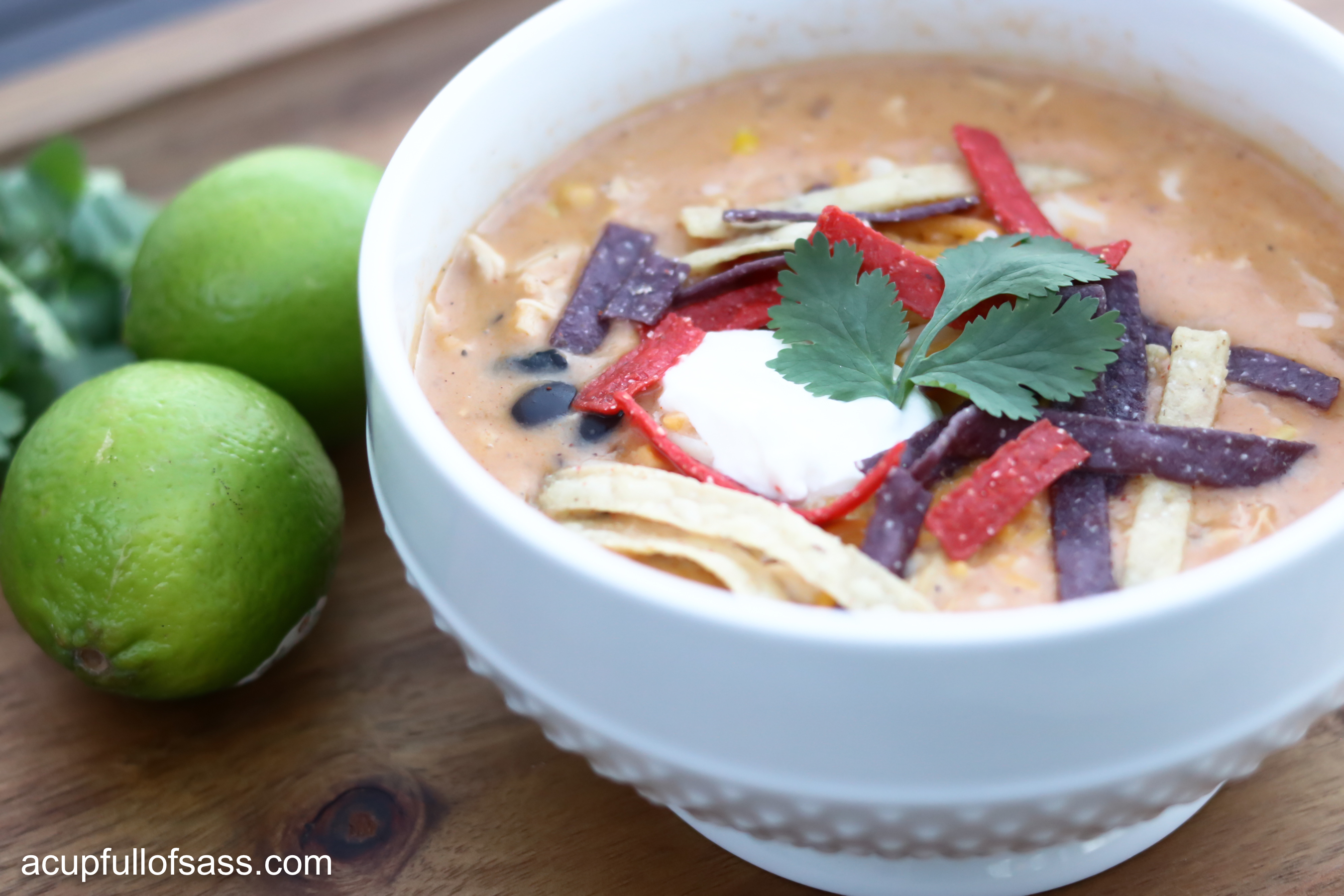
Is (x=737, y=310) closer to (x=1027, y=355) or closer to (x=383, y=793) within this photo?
(x=1027, y=355)

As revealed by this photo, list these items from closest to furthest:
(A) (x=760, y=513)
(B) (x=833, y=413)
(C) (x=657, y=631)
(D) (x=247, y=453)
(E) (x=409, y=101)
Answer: (C) (x=657, y=631), (A) (x=760, y=513), (B) (x=833, y=413), (D) (x=247, y=453), (E) (x=409, y=101)

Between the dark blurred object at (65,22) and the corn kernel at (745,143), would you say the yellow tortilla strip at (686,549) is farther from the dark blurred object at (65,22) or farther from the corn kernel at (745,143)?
the dark blurred object at (65,22)

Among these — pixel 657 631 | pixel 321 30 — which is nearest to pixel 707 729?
pixel 657 631

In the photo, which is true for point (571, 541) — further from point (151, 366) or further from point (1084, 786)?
point (151, 366)

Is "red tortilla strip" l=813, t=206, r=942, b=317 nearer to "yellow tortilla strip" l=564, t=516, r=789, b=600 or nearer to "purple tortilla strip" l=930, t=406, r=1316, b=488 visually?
"purple tortilla strip" l=930, t=406, r=1316, b=488

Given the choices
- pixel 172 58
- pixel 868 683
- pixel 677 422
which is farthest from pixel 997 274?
pixel 172 58
